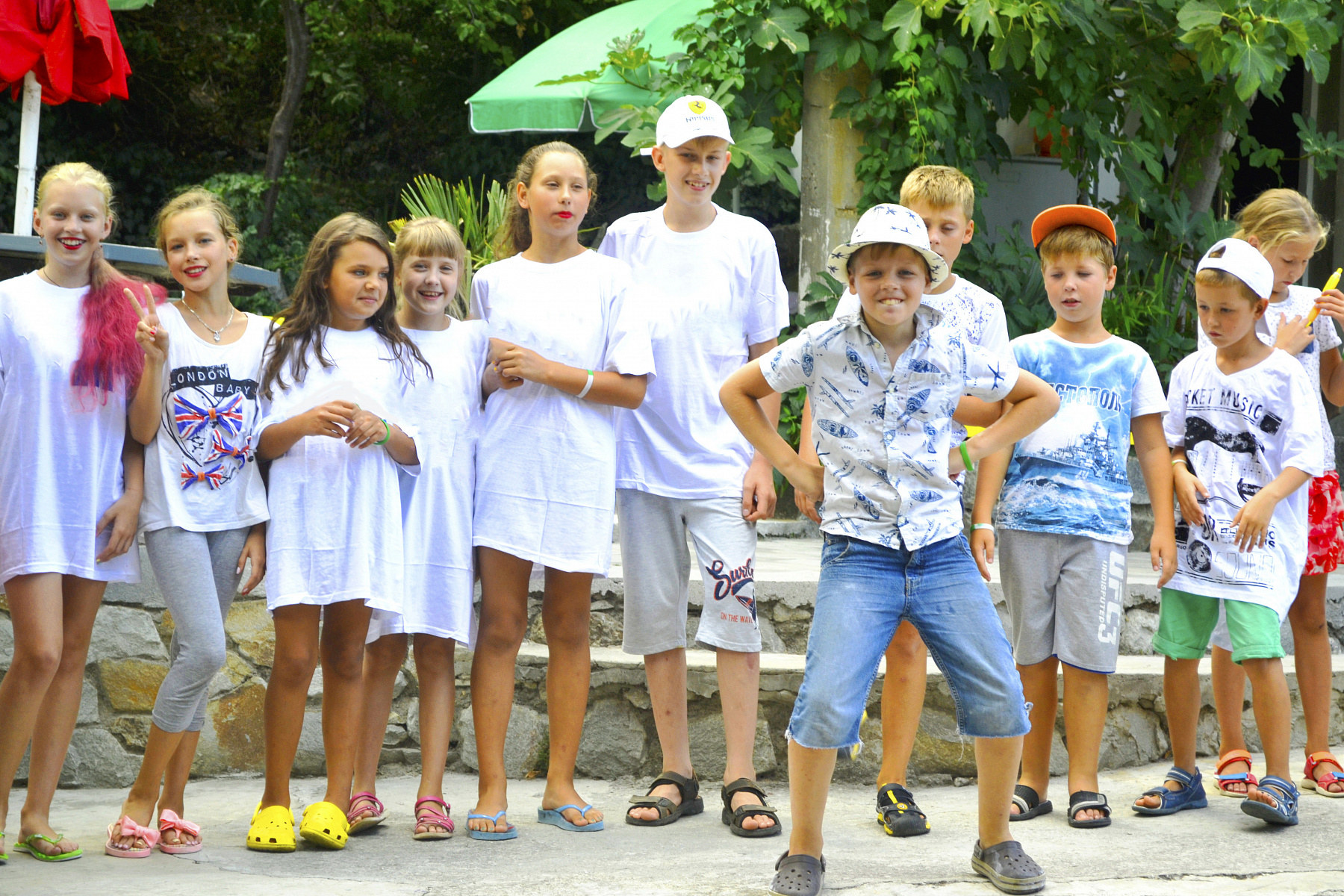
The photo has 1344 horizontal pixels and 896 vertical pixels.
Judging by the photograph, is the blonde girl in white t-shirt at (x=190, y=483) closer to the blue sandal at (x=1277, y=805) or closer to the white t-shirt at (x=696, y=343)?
the white t-shirt at (x=696, y=343)

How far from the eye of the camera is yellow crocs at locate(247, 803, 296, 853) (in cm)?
317

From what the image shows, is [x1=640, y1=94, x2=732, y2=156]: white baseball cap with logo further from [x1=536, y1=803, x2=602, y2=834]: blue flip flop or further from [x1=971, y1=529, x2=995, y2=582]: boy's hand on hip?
[x1=536, y1=803, x2=602, y2=834]: blue flip flop

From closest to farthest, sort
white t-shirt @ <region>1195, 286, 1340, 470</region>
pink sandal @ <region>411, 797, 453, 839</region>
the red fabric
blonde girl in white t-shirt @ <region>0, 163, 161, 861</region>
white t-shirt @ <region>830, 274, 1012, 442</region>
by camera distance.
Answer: blonde girl in white t-shirt @ <region>0, 163, 161, 861</region>
pink sandal @ <region>411, 797, 453, 839</region>
white t-shirt @ <region>830, 274, 1012, 442</region>
white t-shirt @ <region>1195, 286, 1340, 470</region>
the red fabric

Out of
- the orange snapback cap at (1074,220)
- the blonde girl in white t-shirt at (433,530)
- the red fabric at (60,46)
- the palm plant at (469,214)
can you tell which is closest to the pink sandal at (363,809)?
the blonde girl in white t-shirt at (433,530)

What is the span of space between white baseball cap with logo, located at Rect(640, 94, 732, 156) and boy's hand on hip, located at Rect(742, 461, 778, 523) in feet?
2.93

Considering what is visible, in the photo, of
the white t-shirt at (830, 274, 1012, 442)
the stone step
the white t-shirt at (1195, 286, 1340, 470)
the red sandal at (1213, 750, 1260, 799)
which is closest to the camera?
the white t-shirt at (830, 274, 1012, 442)

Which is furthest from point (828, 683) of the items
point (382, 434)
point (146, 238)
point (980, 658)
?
point (146, 238)

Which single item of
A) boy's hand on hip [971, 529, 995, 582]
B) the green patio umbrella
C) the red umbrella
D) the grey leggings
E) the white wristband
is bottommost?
the grey leggings

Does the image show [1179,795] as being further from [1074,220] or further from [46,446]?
[46,446]

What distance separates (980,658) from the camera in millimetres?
2832

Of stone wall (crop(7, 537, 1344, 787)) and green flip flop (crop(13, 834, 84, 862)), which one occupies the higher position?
stone wall (crop(7, 537, 1344, 787))

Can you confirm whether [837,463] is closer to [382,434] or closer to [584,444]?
[584,444]

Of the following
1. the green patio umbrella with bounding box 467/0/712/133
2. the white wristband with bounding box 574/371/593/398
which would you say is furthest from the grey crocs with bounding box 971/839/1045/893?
the green patio umbrella with bounding box 467/0/712/133

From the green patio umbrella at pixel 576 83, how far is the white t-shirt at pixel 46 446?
393 centimetres
